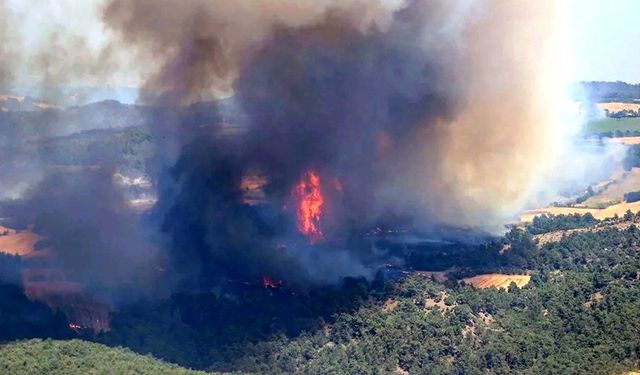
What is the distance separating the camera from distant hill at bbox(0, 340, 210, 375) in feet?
167

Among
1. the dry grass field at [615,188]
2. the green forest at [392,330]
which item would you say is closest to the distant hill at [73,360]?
the green forest at [392,330]

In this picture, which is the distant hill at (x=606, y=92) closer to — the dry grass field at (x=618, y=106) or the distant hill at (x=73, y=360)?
the dry grass field at (x=618, y=106)

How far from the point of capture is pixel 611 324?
56.0m

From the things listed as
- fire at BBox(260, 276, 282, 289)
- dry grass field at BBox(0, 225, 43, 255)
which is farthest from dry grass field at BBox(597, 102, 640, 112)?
dry grass field at BBox(0, 225, 43, 255)

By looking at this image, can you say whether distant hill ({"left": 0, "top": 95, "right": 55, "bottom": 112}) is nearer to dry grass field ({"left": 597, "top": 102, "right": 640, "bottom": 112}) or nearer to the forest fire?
the forest fire

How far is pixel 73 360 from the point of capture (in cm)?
5231

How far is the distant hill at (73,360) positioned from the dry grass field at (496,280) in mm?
22234

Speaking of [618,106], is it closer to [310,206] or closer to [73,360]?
[310,206]

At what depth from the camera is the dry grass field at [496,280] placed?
66.2 m

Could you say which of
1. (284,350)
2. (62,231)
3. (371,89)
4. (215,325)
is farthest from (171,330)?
(371,89)

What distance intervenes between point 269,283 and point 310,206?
7.41 meters

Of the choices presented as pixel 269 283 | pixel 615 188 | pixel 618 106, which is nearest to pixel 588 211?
pixel 615 188

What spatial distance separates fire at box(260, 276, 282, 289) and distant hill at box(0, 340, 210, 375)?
40.4ft

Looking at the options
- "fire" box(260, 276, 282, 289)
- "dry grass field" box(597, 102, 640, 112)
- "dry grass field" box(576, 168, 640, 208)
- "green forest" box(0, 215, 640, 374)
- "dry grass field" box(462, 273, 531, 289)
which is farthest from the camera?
"dry grass field" box(597, 102, 640, 112)
